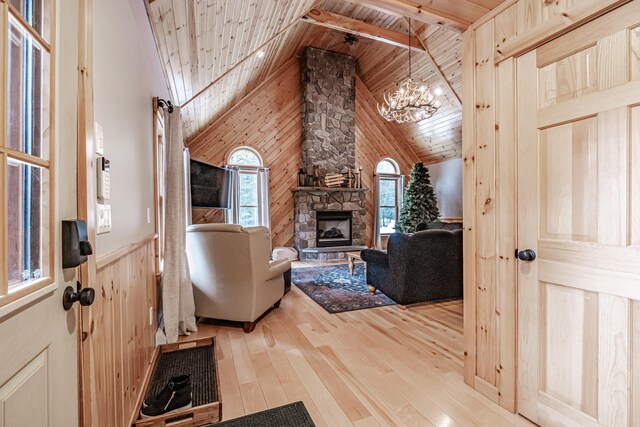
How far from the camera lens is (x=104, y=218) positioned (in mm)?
1266

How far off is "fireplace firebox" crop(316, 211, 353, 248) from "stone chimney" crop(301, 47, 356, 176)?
104cm

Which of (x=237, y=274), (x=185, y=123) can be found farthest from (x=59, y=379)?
(x=185, y=123)

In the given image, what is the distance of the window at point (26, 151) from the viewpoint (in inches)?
24.7

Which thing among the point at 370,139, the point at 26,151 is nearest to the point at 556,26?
the point at 26,151

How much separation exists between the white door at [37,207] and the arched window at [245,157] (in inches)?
234

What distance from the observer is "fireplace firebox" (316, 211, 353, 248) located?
23.2 feet

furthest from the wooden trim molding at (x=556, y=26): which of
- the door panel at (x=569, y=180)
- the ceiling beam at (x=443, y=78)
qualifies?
the ceiling beam at (x=443, y=78)

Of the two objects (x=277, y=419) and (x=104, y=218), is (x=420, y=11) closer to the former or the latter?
(x=104, y=218)

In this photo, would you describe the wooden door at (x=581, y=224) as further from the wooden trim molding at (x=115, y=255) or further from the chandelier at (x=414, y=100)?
the chandelier at (x=414, y=100)

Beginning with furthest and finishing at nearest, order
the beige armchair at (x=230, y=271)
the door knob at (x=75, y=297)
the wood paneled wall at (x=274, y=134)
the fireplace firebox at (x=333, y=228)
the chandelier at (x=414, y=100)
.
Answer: the fireplace firebox at (x=333, y=228)
the wood paneled wall at (x=274, y=134)
the chandelier at (x=414, y=100)
the beige armchair at (x=230, y=271)
the door knob at (x=75, y=297)

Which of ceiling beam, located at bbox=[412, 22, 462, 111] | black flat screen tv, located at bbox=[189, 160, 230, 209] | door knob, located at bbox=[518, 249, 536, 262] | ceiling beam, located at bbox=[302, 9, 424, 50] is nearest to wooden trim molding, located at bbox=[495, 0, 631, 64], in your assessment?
door knob, located at bbox=[518, 249, 536, 262]

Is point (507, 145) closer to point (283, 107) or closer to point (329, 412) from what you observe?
point (329, 412)

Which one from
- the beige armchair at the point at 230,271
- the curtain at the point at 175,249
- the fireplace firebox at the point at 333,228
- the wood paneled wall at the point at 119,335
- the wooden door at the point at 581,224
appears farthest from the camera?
the fireplace firebox at the point at 333,228

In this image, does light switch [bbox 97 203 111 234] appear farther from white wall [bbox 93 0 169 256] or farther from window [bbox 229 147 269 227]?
window [bbox 229 147 269 227]
